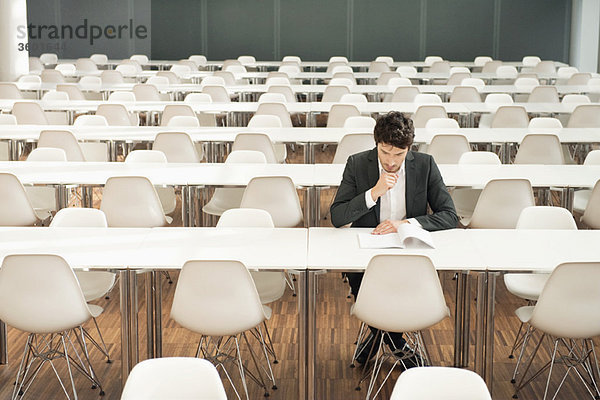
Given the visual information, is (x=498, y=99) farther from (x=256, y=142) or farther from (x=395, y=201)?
(x=395, y=201)

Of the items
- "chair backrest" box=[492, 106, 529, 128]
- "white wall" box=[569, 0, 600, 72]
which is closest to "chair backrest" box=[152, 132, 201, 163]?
"chair backrest" box=[492, 106, 529, 128]

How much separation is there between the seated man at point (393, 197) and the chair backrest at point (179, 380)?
73.7 inches

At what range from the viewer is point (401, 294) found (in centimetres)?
397

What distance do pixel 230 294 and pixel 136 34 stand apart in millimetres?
16377

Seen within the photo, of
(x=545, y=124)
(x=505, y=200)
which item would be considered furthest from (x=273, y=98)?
(x=505, y=200)

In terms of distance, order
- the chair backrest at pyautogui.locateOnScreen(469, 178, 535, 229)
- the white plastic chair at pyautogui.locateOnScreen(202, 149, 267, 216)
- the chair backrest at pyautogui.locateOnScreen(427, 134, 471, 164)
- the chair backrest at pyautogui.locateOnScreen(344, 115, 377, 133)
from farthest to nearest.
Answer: the chair backrest at pyautogui.locateOnScreen(344, 115, 377, 133)
the chair backrest at pyautogui.locateOnScreen(427, 134, 471, 164)
the white plastic chair at pyautogui.locateOnScreen(202, 149, 267, 216)
the chair backrest at pyautogui.locateOnScreen(469, 178, 535, 229)

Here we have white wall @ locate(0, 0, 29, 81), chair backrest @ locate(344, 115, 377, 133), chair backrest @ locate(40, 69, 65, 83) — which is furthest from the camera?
chair backrest @ locate(40, 69, 65, 83)

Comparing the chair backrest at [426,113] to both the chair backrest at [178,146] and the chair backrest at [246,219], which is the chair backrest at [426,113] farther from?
the chair backrest at [246,219]

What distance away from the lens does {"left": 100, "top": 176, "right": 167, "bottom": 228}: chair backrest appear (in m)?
5.82

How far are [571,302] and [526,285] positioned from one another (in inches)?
33.3

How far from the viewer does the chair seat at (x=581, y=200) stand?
6676 millimetres

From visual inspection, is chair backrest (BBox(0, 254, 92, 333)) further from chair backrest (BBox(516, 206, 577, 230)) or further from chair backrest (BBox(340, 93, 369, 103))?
chair backrest (BBox(340, 93, 369, 103))

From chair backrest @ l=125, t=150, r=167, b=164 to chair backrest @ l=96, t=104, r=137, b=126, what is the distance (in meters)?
3.02

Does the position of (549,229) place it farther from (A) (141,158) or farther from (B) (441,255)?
(A) (141,158)
